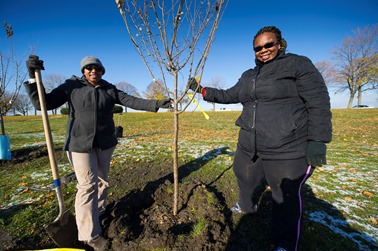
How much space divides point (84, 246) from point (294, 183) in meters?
2.53

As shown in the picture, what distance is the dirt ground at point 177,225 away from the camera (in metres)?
2.22

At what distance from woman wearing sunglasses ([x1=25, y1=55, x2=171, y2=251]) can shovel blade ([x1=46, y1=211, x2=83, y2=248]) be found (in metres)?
0.17

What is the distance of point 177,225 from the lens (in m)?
2.51

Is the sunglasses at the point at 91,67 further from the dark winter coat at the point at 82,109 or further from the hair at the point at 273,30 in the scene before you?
the hair at the point at 273,30

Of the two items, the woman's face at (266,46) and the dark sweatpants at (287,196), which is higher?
the woman's face at (266,46)

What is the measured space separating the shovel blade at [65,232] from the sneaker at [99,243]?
0.66 feet

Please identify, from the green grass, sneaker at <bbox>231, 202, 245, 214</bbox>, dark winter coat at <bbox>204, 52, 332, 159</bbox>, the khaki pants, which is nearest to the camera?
dark winter coat at <bbox>204, 52, 332, 159</bbox>

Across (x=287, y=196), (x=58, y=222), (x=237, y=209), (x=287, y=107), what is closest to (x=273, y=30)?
(x=287, y=107)

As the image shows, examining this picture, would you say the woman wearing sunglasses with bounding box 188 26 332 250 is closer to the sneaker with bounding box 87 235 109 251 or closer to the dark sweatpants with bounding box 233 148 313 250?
the dark sweatpants with bounding box 233 148 313 250

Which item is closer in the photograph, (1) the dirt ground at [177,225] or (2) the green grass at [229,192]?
(1) the dirt ground at [177,225]

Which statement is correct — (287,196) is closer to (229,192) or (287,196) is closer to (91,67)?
(229,192)

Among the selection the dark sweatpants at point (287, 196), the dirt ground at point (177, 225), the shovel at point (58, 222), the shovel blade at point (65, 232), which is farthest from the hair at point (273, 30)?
the shovel blade at point (65, 232)

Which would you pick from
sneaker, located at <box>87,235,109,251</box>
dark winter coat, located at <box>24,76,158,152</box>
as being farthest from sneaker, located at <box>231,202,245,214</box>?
dark winter coat, located at <box>24,76,158,152</box>

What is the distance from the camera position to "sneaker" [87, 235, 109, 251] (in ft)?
7.19
